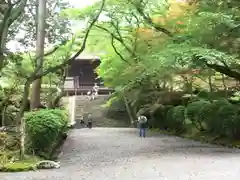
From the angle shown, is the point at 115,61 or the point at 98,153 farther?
the point at 115,61

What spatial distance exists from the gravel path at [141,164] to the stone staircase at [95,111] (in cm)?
1488

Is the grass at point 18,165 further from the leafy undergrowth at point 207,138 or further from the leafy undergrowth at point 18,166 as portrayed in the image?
the leafy undergrowth at point 207,138

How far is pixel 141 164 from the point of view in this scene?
11031mm

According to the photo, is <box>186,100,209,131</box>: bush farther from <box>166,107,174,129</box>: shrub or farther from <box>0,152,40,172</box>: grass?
<box>0,152,40,172</box>: grass

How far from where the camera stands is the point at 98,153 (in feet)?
47.0

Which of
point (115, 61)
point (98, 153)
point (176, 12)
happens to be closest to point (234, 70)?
point (176, 12)

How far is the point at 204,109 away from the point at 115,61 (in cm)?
862

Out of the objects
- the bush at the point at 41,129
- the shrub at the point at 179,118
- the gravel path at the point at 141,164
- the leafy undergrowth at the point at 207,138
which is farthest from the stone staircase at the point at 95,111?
the bush at the point at 41,129

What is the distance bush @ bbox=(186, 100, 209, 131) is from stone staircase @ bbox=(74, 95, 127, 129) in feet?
37.5

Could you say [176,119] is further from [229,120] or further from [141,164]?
[141,164]

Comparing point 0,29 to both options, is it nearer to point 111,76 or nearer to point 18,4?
point 18,4

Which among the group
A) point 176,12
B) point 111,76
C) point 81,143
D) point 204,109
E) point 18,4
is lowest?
point 81,143

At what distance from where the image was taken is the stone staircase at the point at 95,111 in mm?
31231

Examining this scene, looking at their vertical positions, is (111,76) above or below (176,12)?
below
